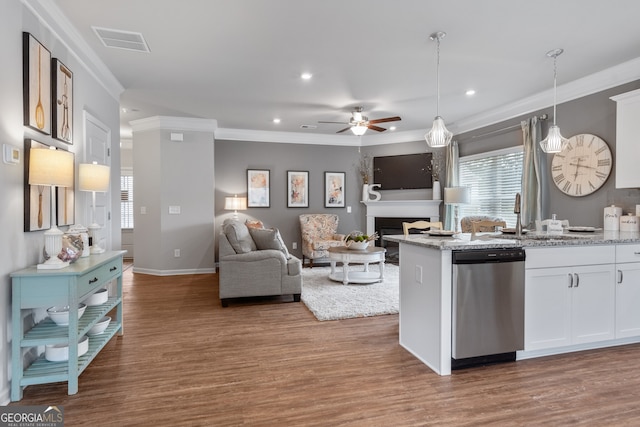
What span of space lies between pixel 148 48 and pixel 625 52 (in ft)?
15.6

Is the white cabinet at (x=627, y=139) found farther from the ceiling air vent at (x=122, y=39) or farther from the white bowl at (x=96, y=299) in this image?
the white bowl at (x=96, y=299)

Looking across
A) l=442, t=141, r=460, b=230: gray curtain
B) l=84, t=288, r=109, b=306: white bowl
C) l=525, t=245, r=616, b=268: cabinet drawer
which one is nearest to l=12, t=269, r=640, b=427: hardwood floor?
l=84, t=288, r=109, b=306: white bowl

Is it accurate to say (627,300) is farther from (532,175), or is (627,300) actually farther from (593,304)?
(532,175)

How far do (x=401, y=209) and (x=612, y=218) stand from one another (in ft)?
12.7

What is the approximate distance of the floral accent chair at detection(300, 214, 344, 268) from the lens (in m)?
6.77

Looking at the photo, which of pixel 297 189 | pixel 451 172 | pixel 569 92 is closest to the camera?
pixel 569 92

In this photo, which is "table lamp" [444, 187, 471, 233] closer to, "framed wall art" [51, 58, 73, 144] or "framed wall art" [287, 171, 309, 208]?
"framed wall art" [287, 171, 309, 208]

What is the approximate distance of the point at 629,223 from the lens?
138 inches

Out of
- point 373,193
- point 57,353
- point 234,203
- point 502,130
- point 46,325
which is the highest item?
point 502,130

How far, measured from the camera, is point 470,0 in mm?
2619

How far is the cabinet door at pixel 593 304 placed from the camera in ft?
9.36

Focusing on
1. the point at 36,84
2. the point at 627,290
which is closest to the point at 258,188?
the point at 36,84

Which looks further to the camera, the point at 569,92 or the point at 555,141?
the point at 569,92

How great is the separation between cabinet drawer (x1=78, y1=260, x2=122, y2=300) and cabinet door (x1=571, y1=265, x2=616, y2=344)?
3.68m
